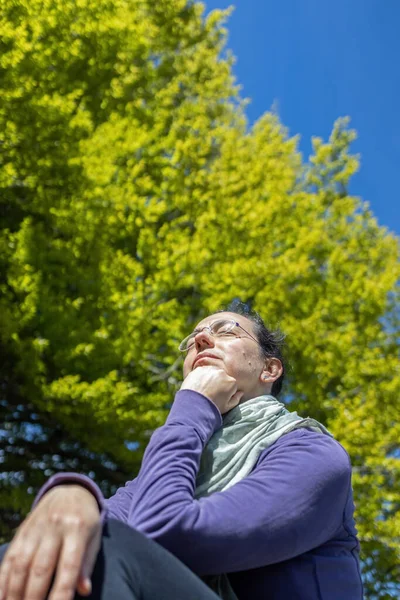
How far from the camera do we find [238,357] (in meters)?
1.60

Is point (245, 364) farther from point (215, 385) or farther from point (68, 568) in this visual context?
point (68, 568)

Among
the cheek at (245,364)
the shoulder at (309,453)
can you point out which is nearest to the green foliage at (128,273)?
the cheek at (245,364)

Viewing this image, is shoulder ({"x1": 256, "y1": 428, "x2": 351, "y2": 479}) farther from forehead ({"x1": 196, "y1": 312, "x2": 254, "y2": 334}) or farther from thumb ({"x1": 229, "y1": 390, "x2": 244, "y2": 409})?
forehead ({"x1": 196, "y1": 312, "x2": 254, "y2": 334})

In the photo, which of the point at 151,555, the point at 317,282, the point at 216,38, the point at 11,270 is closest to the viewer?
the point at 151,555

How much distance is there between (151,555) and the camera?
0.83 metres

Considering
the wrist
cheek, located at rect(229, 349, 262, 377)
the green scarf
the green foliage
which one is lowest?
the wrist

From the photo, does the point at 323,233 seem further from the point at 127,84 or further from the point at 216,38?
the point at 216,38

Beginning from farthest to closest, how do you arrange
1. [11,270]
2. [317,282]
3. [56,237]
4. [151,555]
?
[317,282] < [56,237] < [11,270] < [151,555]

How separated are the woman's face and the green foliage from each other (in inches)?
120

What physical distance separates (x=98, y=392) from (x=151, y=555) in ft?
12.7

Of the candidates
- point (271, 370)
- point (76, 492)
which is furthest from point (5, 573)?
point (271, 370)

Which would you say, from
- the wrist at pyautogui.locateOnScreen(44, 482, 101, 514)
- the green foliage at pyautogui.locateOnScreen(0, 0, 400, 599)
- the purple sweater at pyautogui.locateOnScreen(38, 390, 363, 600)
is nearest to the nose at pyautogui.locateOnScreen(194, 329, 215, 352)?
the purple sweater at pyautogui.locateOnScreen(38, 390, 363, 600)

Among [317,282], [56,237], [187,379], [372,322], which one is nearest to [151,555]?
[187,379]

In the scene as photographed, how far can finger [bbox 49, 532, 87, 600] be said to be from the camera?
72 centimetres
